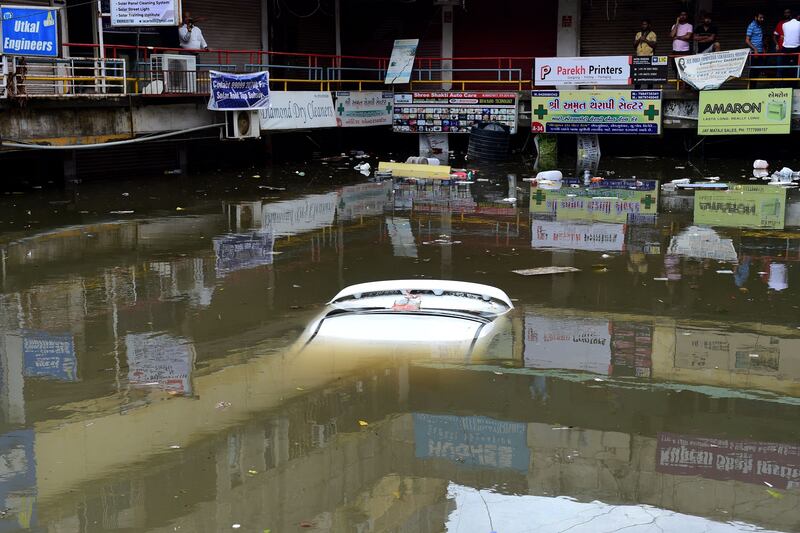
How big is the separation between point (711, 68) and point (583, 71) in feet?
9.37

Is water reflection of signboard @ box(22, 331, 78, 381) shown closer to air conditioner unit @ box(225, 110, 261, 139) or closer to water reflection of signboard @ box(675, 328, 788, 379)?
water reflection of signboard @ box(675, 328, 788, 379)

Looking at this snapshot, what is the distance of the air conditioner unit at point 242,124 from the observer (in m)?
20.6

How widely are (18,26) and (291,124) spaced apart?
24.2ft

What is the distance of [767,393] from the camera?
7.12m

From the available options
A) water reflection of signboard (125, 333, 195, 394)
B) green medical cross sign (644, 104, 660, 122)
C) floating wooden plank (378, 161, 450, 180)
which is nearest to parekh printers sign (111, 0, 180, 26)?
floating wooden plank (378, 161, 450, 180)

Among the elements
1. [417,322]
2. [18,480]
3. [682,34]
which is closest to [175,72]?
[682,34]

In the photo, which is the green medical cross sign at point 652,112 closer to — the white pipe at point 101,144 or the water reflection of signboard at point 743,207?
the water reflection of signboard at point 743,207

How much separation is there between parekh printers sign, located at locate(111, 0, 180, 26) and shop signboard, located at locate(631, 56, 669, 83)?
10.5m

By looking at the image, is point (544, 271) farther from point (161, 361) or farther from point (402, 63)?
point (402, 63)

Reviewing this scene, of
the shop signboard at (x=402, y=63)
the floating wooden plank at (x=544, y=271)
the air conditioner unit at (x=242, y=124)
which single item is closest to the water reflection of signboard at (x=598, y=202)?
the floating wooden plank at (x=544, y=271)

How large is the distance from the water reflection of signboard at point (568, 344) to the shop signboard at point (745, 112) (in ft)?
46.1

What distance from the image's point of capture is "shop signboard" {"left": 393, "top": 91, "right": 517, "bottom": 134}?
2359 centimetres

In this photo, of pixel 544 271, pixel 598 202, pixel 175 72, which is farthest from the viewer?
pixel 175 72

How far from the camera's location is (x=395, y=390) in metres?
7.13
